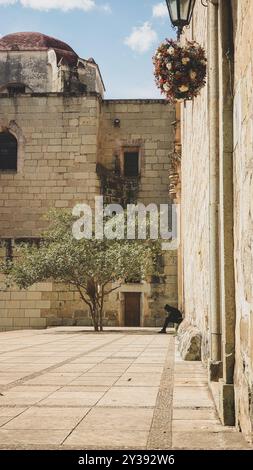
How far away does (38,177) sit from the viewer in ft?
75.9

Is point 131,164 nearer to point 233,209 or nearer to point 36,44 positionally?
point 36,44

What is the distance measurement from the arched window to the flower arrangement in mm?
17739

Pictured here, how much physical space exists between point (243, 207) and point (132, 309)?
61.4 ft

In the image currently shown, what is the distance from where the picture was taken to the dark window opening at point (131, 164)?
2406cm

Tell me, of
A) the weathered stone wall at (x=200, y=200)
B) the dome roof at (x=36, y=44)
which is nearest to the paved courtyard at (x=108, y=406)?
the weathered stone wall at (x=200, y=200)

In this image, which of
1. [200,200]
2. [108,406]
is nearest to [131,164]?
[200,200]

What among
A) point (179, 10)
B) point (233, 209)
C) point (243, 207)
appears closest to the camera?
point (243, 207)

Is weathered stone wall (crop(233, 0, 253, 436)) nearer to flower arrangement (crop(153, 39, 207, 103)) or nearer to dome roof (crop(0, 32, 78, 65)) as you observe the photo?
flower arrangement (crop(153, 39, 207, 103))

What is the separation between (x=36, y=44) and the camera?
91.1 feet

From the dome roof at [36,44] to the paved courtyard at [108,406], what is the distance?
69.9 ft

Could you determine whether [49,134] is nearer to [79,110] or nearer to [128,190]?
[79,110]
